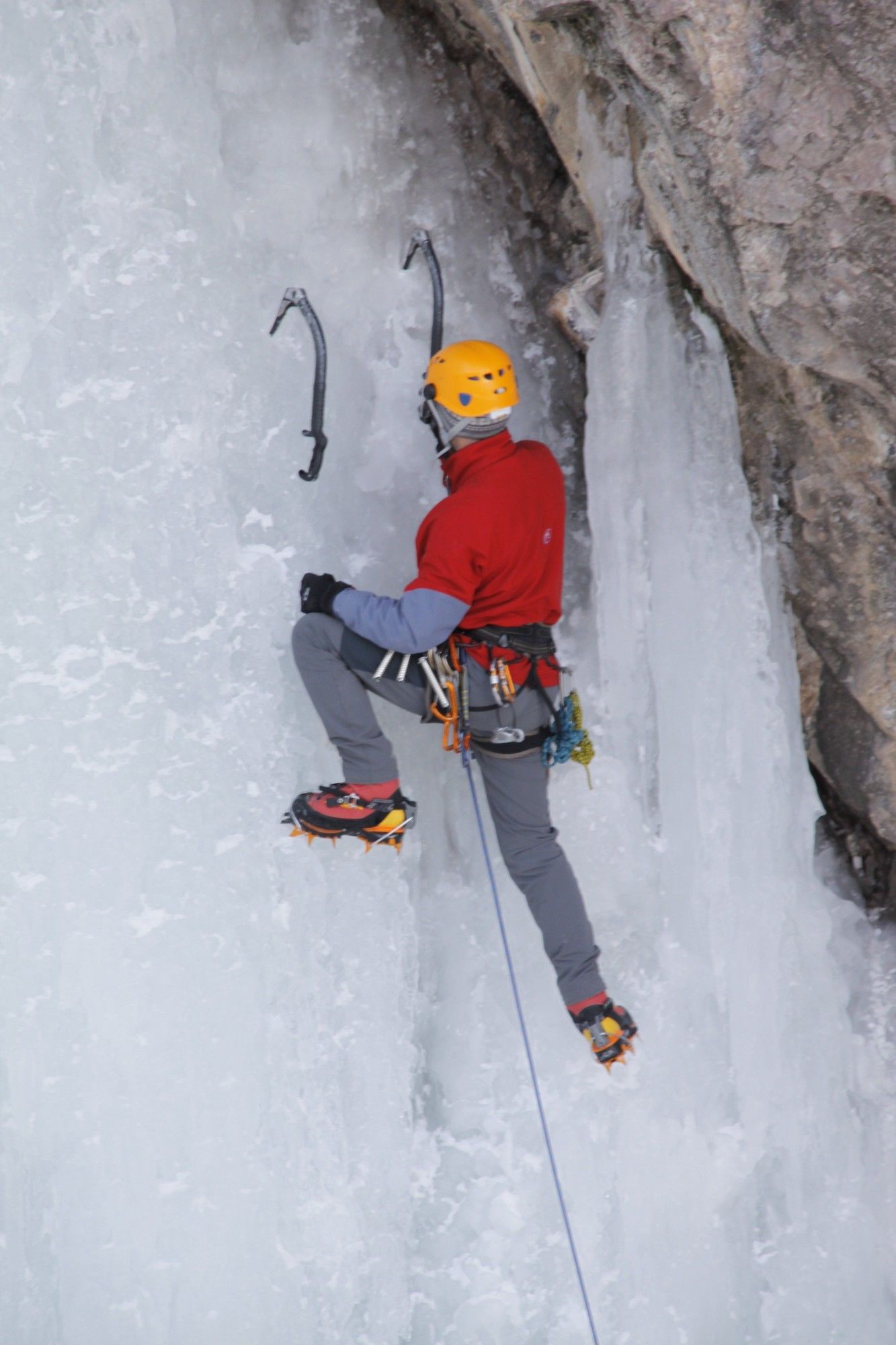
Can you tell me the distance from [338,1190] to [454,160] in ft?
9.04

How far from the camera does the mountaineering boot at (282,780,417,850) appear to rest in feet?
9.05

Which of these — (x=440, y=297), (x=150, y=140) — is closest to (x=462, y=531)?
(x=440, y=297)

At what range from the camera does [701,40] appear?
2.14 metres

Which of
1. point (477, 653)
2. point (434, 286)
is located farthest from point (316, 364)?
point (477, 653)

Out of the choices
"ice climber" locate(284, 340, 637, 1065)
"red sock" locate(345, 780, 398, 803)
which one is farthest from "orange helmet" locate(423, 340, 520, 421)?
"red sock" locate(345, 780, 398, 803)

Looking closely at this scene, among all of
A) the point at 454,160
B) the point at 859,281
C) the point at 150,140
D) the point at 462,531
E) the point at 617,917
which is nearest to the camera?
the point at 859,281

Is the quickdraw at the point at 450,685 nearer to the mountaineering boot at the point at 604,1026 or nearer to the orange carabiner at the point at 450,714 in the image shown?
the orange carabiner at the point at 450,714

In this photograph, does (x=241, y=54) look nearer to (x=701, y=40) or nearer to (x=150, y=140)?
(x=150, y=140)

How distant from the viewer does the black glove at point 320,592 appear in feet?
8.70

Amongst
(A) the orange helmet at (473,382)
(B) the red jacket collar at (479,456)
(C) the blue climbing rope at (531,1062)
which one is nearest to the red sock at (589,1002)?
(C) the blue climbing rope at (531,1062)

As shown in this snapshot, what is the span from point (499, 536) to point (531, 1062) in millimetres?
1483

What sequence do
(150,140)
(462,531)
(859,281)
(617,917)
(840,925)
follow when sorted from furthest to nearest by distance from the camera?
(840,925) → (617,917) → (150,140) → (462,531) → (859,281)

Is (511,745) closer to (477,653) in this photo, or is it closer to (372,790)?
(477,653)

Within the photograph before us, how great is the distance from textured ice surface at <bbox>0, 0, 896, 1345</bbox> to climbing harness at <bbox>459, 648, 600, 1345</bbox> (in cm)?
5
